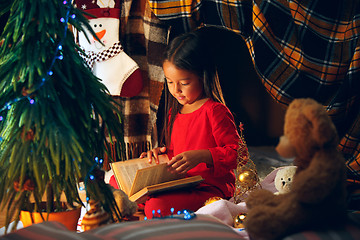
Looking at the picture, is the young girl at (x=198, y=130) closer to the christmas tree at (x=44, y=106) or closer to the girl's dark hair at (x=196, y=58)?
the girl's dark hair at (x=196, y=58)

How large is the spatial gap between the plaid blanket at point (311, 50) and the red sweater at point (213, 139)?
23cm

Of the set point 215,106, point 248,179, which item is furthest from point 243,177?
point 215,106

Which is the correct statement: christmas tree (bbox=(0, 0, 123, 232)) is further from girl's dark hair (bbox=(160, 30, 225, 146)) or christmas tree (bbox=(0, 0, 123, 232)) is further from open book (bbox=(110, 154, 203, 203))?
girl's dark hair (bbox=(160, 30, 225, 146))

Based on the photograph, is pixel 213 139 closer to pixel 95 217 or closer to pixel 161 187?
pixel 161 187

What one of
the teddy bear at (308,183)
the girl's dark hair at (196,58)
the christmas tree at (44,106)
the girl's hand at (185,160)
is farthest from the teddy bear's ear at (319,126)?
the girl's dark hair at (196,58)

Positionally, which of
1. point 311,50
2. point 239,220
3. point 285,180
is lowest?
point 239,220

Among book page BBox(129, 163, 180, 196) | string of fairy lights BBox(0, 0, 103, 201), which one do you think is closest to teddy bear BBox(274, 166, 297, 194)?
book page BBox(129, 163, 180, 196)

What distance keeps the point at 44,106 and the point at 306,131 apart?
586mm

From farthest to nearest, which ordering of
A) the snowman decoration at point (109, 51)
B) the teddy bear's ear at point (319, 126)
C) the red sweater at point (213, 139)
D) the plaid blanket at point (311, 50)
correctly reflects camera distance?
1. the snowman decoration at point (109, 51)
2. the red sweater at point (213, 139)
3. the plaid blanket at point (311, 50)
4. the teddy bear's ear at point (319, 126)

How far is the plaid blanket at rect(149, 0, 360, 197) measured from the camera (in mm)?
1118

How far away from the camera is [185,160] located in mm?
1281

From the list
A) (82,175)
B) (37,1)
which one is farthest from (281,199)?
(37,1)

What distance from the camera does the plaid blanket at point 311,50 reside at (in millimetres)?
1118

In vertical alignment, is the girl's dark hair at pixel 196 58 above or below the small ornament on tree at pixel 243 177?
above
